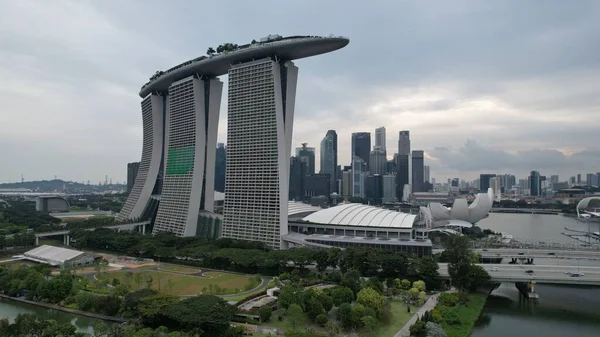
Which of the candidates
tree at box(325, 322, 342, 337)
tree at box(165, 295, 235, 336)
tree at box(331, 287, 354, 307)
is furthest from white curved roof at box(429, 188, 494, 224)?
tree at box(165, 295, 235, 336)

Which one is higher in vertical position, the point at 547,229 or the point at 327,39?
the point at 327,39

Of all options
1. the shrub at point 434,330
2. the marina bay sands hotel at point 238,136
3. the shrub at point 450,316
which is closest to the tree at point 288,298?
the shrub at point 434,330

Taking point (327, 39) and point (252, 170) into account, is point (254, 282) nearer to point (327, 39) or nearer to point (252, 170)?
point (252, 170)

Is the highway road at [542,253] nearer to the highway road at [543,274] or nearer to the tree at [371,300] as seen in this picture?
the highway road at [543,274]

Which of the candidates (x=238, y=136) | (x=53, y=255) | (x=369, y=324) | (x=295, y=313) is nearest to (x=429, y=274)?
(x=369, y=324)

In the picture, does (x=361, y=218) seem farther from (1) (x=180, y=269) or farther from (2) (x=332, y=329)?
(2) (x=332, y=329)

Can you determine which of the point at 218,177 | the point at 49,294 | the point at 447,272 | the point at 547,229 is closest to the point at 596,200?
the point at 547,229

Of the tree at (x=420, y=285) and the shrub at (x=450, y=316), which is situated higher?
the tree at (x=420, y=285)
